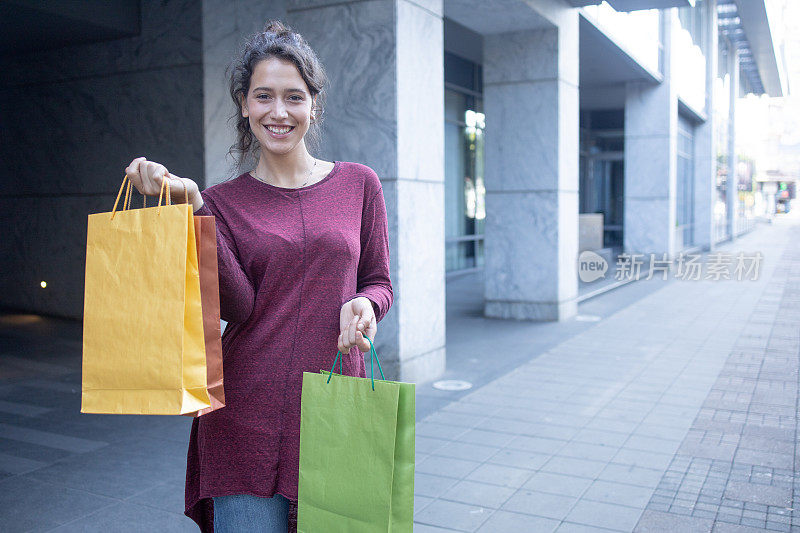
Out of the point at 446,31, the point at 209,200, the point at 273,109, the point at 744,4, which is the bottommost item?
the point at 209,200

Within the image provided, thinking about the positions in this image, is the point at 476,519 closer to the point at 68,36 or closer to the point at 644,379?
the point at 644,379

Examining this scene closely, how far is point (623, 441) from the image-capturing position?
5180 mm

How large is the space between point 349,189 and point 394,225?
412cm

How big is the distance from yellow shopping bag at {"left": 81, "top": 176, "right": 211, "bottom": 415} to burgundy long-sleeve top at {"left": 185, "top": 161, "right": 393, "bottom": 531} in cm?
27

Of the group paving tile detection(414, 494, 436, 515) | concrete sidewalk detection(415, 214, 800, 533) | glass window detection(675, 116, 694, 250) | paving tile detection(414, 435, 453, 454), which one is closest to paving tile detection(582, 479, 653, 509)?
concrete sidewalk detection(415, 214, 800, 533)

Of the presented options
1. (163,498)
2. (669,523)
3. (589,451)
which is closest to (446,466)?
(589,451)

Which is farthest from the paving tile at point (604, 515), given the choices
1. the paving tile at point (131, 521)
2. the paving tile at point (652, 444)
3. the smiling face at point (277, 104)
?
the smiling face at point (277, 104)

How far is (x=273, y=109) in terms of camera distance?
194cm

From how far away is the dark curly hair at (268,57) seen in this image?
1942mm

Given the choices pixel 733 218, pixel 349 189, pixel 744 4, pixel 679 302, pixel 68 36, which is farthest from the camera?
pixel 733 218

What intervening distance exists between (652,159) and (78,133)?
13268 mm

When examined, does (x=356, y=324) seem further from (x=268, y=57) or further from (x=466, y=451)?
(x=466, y=451)

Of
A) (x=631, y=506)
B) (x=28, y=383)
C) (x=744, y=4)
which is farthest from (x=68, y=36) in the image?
(x=744, y=4)

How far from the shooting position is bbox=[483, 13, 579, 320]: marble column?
391 inches
